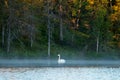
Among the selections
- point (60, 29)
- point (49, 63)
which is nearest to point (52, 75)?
point (49, 63)

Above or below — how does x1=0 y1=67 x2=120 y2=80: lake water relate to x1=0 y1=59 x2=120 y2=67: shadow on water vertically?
above

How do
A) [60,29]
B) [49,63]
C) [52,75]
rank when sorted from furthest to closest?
[60,29] < [49,63] < [52,75]

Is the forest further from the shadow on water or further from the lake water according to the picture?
the lake water

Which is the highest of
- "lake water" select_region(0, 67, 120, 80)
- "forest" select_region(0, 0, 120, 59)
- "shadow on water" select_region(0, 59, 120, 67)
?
"forest" select_region(0, 0, 120, 59)

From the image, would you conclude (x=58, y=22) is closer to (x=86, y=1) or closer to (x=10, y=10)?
(x=86, y=1)

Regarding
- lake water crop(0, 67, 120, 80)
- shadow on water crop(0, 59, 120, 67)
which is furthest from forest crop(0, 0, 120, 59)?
lake water crop(0, 67, 120, 80)

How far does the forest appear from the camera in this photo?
196 ft

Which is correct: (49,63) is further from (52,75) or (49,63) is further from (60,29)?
(52,75)

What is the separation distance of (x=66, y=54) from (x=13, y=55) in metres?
7.43

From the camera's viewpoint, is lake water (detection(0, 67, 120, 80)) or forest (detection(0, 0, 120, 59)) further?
forest (detection(0, 0, 120, 59))

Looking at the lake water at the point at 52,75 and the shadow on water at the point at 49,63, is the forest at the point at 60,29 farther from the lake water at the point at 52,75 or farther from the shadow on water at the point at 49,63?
the lake water at the point at 52,75

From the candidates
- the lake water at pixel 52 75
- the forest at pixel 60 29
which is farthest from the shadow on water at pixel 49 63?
the lake water at pixel 52 75

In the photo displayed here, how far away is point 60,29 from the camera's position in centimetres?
6750

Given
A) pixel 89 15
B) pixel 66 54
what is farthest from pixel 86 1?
pixel 66 54
